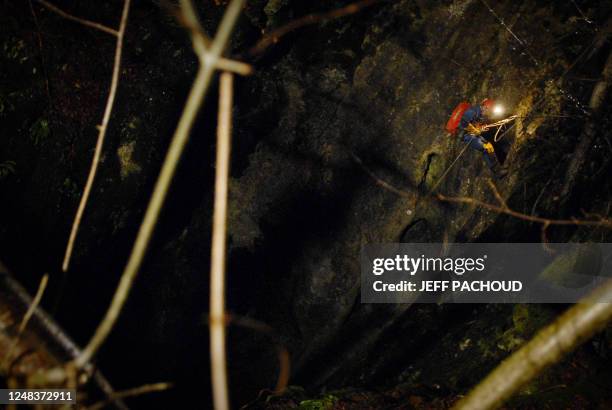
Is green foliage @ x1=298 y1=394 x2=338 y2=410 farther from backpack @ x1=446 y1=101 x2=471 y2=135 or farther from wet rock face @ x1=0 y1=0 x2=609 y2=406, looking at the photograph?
backpack @ x1=446 y1=101 x2=471 y2=135

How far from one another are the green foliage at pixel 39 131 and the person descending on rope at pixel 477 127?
4.93 m

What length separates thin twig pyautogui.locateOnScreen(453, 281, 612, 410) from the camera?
135cm

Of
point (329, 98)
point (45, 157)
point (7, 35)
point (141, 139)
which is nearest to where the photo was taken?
point (7, 35)

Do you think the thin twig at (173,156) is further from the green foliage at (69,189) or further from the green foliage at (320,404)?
the green foliage at (320,404)

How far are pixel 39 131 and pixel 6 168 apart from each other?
1.61 ft

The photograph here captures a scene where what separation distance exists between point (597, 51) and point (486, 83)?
1283 millimetres

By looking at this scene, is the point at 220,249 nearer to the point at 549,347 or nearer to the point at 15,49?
the point at 549,347

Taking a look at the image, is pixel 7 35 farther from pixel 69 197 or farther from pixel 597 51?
pixel 597 51

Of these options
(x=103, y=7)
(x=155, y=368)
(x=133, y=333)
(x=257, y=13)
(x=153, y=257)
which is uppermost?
(x=257, y=13)

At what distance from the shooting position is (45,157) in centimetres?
388

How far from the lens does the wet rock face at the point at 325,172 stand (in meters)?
4.62

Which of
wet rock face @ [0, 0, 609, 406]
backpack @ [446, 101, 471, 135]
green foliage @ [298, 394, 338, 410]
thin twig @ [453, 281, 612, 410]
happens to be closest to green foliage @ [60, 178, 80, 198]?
wet rock face @ [0, 0, 609, 406]

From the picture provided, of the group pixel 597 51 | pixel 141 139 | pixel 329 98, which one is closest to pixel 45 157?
pixel 141 139

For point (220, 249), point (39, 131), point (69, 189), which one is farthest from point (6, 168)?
point (220, 249)
